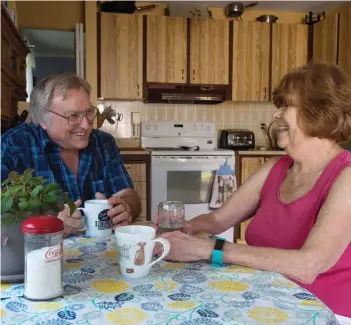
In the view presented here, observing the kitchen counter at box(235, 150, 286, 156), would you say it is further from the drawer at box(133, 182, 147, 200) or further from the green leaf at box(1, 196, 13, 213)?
the green leaf at box(1, 196, 13, 213)

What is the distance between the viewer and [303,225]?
1.18 metres

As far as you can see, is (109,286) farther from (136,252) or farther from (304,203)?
(304,203)

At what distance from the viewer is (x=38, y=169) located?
161cm

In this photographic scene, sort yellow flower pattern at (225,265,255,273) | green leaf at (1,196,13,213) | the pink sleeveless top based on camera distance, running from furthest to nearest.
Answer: the pink sleeveless top, yellow flower pattern at (225,265,255,273), green leaf at (1,196,13,213)

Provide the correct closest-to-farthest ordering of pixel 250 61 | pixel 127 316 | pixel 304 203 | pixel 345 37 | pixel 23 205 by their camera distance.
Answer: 1. pixel 127 316
2. pixel 23 205
3. pixel 304 203
4. pixel 345 37
5. pixel 250 61

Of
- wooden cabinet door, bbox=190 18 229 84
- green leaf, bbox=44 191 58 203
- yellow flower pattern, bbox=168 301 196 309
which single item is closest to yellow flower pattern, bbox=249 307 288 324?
yellow flower pattern, bbox=168 301 196 309

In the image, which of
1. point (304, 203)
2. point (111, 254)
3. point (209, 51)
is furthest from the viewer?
point (209, 51)

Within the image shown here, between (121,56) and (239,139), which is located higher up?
(121,56)

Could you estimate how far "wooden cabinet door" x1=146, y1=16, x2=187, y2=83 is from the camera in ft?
12.9

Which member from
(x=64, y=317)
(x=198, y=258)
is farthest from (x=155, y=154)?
(x=64, y=317)

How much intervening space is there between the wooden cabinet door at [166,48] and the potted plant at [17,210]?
3228mm

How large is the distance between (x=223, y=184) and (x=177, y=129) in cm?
86

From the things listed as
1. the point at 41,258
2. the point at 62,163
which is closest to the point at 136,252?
the point at 41,258

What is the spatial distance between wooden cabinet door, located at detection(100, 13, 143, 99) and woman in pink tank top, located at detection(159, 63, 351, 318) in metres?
2.72
